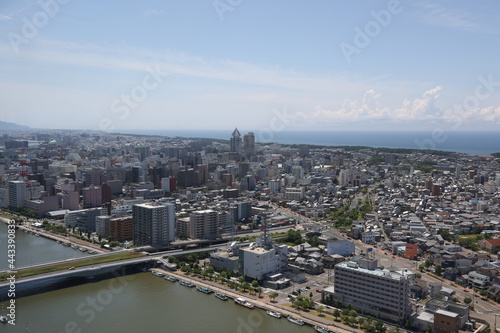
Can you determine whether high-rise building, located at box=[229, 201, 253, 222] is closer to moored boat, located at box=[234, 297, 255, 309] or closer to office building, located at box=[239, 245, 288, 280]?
office building, located at box=[239, 245, 288, 280]

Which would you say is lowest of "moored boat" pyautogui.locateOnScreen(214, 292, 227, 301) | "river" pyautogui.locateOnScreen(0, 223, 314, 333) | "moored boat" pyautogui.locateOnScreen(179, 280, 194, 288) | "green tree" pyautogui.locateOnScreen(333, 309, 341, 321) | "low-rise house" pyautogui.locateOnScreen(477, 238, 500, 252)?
"river" pyautogui.locateOnScreen(0, 223, 314, 333)

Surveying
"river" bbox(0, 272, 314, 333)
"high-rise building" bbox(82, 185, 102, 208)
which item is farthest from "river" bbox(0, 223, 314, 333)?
"high-rise building" bbox(82, 185, 102, 208)

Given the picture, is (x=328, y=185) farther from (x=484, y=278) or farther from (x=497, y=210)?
(x=484, y=278)

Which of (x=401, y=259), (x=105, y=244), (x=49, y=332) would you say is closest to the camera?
(x=49, y=332)

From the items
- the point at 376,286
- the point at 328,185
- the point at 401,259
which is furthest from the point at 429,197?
the point at 376,286

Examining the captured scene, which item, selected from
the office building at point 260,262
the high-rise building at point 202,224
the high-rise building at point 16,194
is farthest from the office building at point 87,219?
the office building at point 260,262

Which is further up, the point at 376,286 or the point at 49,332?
the point at 376,286
